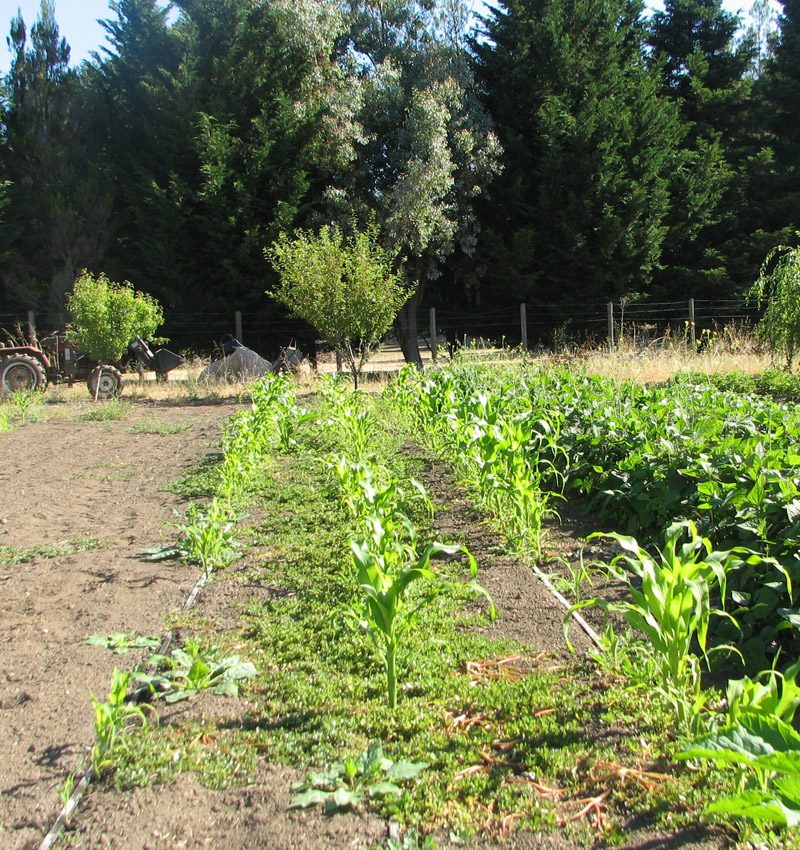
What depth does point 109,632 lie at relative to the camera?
3105 millimetres

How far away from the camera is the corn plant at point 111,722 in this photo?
2.12m

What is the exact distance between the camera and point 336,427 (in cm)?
680

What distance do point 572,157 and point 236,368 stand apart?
9771 millimetres

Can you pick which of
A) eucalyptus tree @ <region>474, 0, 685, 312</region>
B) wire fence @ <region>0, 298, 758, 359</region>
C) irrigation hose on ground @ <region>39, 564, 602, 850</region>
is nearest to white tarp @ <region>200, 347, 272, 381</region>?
wire fence @ <region>0, 298, 758, 359</region>

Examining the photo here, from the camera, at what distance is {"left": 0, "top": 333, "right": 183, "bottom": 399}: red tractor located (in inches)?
A: 500

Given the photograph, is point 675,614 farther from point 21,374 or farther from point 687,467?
point 21,374

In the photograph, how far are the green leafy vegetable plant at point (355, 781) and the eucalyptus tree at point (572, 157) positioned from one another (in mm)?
17373

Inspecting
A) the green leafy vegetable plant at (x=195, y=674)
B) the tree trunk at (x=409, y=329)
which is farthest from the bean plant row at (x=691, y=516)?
the tree trunk at (x=409, y=329)

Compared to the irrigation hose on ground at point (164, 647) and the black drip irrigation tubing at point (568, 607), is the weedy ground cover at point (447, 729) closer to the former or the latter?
the irrigation hose on ground at point (164, 647)

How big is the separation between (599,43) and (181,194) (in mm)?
11422

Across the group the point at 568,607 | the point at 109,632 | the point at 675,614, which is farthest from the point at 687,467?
the point at 109,632

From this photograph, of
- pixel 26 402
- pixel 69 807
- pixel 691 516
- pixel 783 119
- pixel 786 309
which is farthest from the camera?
pixel 783 119

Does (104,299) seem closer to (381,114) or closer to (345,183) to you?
(345,183)

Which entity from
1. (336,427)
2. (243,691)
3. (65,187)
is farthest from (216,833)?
(65,187)
